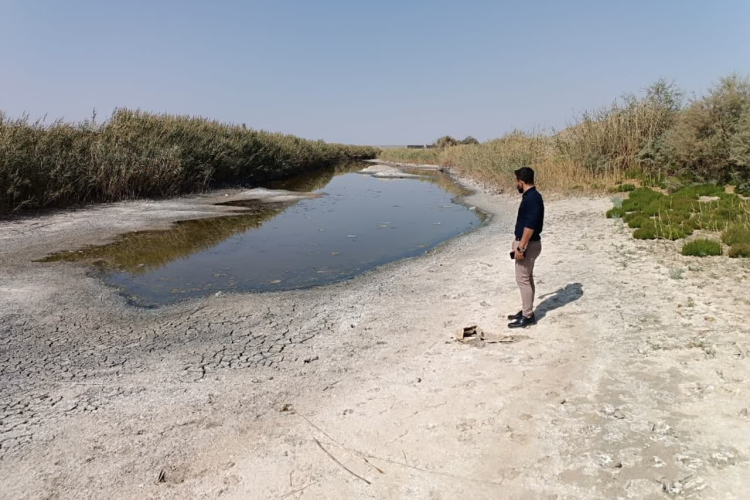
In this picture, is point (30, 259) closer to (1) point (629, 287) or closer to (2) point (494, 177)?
(1) point (629, 287)

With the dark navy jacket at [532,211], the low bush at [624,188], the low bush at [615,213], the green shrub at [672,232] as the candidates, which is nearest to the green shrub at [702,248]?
the green shrub at [672,232]

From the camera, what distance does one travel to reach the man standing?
5.42 metres

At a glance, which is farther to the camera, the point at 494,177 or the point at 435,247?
the point at 494,177

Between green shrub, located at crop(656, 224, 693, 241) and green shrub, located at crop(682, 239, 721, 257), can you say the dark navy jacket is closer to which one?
green shrub, located at crop(682, 239, 721, 257)

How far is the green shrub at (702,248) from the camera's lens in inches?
303

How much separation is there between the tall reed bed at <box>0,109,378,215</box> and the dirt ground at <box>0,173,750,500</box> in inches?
333

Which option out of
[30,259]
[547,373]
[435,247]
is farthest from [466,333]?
[30,259]

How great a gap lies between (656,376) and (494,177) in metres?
21.4

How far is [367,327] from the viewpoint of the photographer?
20.0 feet

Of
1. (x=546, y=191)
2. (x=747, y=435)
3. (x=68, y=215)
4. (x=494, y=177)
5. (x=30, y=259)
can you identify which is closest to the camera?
(x=747, y=435)

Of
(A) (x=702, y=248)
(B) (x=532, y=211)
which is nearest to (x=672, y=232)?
(A) (x=702, y=248)

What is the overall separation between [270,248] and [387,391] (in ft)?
25.9

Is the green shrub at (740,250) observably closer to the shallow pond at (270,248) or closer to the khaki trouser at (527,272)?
the khaki trouser at (527,272)

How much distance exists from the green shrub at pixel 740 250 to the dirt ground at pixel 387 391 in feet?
0.69
